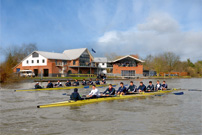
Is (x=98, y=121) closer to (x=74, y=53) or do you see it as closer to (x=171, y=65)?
(x=74, y=53)

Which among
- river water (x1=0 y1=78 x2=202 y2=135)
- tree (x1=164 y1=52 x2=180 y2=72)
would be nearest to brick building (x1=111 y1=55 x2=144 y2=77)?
tree (x1=164 y1=52 x2=180 y2=72)

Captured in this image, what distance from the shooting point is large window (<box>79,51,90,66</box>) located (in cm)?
7519

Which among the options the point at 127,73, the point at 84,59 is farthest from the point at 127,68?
the point at 84,59

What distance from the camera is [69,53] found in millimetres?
79125

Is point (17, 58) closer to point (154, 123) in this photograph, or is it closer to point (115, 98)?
point (115, 98)

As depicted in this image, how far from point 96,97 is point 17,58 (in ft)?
241

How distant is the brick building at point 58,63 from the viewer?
66438 millimetres

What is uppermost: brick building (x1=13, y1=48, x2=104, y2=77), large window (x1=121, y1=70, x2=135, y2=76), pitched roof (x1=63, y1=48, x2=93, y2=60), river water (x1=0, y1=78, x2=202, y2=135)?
pitched roof (x1=63, y1=48, x2=93, y2=60)

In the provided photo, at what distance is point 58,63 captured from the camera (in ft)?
227

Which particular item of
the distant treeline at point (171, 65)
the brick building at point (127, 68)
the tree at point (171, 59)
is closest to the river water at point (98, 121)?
the brick building at point (127, 68)

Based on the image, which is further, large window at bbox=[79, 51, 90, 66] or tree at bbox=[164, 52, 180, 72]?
tree at bbox=[164, 52, 180, 72]

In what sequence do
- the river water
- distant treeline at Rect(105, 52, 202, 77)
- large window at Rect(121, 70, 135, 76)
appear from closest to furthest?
the river water < large window at Rect(121, 70, 135, 76) < distant treeline at Rect(105, 52, 202, 77)

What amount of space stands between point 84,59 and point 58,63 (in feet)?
37.1

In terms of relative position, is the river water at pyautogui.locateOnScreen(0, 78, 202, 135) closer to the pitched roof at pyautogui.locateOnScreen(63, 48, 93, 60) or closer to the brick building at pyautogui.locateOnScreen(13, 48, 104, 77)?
the brick building at pyautogui.locateOnScreen(13, 48, 104, 77)
